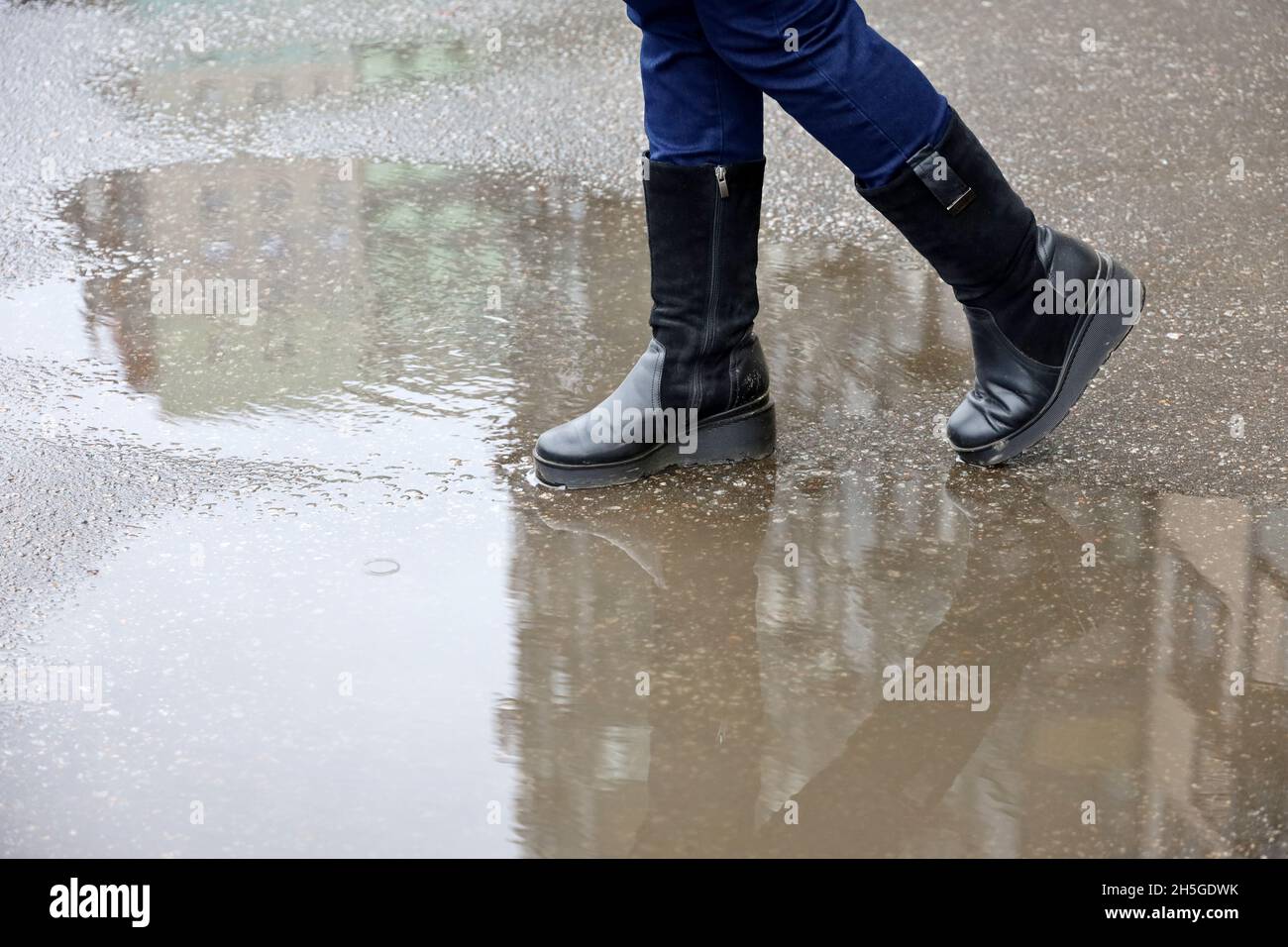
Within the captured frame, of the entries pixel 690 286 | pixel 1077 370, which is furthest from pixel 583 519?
pixel 1077 370

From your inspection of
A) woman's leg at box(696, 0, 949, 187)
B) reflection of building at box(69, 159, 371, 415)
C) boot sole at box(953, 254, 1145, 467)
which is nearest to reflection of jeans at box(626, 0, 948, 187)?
woman's leg at box(696, 0, 949, 187)

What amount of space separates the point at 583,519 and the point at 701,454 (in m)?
0.31

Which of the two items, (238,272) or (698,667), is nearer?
(698,667)

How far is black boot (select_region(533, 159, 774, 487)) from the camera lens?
2.50m

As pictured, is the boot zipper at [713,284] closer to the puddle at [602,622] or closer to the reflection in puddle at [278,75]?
the puddle at [602,622]

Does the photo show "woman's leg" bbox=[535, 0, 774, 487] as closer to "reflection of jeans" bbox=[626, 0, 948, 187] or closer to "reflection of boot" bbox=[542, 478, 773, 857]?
"reflection of jeans" bbox=[626, 0, 948, 187]

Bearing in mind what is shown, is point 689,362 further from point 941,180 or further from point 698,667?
point 698,667

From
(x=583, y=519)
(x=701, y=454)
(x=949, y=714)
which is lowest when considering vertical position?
(x=949, y=714)

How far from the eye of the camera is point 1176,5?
4938 mm

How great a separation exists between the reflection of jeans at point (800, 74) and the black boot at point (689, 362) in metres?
0.11

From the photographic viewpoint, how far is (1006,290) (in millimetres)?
2436

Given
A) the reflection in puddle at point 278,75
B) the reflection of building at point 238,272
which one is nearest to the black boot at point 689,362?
the reflection of building at point 238,272

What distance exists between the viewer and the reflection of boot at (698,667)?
1.78 metres

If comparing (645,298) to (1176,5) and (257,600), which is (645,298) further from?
(1176,5)
